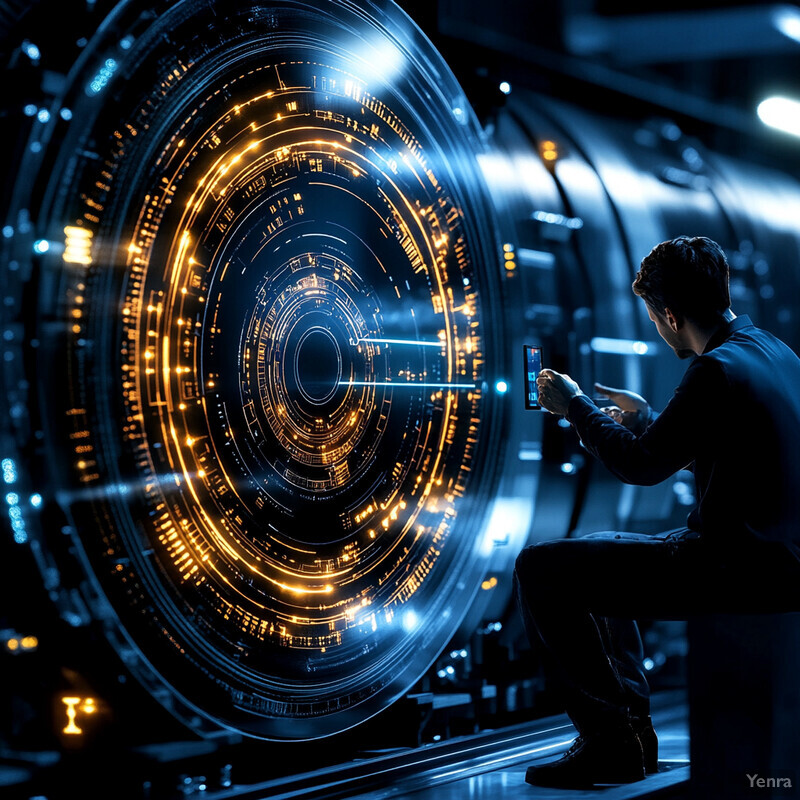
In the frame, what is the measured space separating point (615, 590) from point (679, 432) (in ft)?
1.03

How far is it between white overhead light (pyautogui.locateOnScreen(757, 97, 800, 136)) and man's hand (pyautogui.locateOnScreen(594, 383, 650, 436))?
1970 mm

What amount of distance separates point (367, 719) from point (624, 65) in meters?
2.27

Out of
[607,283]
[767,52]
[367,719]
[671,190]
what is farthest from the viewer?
[767,52]

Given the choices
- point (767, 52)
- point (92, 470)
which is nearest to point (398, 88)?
point (92, 470)

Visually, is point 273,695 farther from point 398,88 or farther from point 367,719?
point 398,88

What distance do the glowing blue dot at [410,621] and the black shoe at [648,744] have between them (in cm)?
47

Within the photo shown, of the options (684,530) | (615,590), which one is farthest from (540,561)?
(684,530)

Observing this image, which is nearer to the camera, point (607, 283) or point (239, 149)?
point (239, 149)

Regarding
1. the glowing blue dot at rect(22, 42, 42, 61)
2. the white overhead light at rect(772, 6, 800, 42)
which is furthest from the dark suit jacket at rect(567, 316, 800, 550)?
the white overhead light at rect(772, 6, 800, 42)

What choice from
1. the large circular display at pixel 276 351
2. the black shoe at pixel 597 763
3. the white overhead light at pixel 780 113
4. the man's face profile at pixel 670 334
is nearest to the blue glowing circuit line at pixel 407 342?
the large circular display at pixel 276 351

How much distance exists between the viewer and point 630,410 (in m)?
2.40

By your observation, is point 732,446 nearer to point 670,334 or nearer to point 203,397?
point 670,334

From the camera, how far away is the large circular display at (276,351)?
5.26 feet

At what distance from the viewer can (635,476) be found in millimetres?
1950
